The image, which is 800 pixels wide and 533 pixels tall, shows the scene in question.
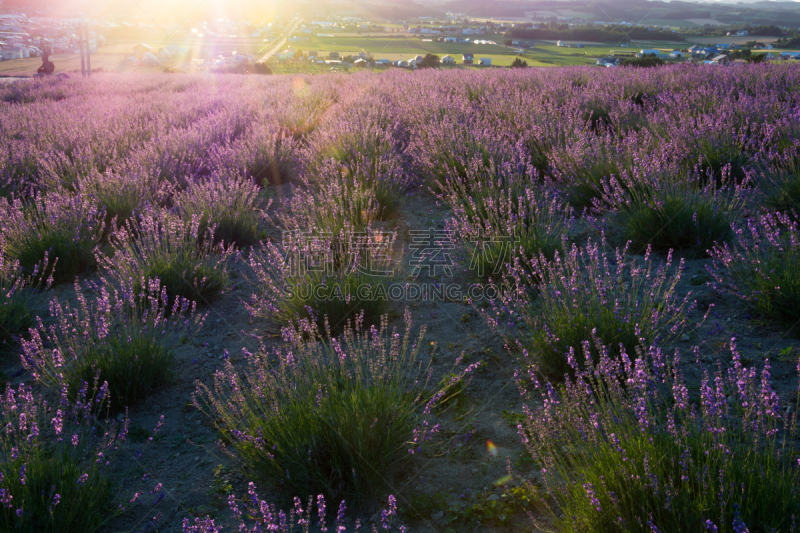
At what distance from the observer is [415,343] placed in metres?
3.12

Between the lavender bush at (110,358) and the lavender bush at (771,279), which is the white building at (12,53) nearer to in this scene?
the lavender bush at (110,358)

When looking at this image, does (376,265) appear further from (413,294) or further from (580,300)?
(580,300)

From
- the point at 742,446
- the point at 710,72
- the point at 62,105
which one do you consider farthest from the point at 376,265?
the point at 62,105

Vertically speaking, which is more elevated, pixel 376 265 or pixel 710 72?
pixel 710 72

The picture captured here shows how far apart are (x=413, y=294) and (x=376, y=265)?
1.27 ft

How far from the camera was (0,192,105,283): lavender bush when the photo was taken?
4.15 meters

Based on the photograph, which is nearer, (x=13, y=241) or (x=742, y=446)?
(x=742, y=446)

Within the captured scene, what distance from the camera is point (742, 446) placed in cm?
158

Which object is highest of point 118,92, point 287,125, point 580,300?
point 118,92

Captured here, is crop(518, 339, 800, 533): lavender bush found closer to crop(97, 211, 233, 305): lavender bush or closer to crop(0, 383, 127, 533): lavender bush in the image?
crop(0, 383, 127, 533): lavender bush

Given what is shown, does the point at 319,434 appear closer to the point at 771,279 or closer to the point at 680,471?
the point at 680,471

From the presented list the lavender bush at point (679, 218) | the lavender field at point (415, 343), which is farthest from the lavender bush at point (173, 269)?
the lavender bush at point (679, 218)

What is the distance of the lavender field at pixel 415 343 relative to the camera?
1698mm

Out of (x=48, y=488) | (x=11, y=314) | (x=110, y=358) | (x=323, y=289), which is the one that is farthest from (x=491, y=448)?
(x=11, y=314)
